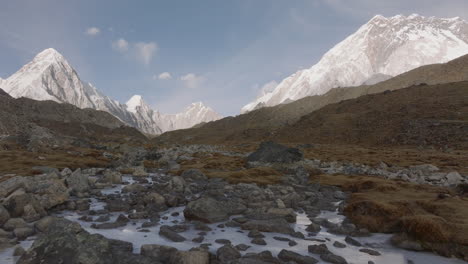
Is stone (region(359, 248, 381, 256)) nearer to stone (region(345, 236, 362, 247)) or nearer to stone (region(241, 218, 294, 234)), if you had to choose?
stone (region(345, 236, 362, 247))

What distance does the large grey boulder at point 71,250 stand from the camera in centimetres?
732

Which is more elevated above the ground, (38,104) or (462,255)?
(38,104)

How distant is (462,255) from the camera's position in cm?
927

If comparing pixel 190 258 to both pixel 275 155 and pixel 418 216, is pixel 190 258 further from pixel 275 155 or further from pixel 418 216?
pixel 275 155

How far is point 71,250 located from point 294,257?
647 cm

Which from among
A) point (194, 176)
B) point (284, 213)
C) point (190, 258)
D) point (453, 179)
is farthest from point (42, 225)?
point (453, 179)

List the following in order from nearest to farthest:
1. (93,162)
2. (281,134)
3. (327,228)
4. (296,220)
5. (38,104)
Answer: (327,228) → (296,220) → (93,162) → (281,134) → (38,104)

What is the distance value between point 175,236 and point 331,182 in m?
17.4

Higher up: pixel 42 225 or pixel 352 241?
pixel 42 225

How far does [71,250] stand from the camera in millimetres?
7461

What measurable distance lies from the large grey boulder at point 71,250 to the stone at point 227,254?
1.92m

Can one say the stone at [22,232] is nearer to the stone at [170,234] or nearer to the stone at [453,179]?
the stone at [170,234]

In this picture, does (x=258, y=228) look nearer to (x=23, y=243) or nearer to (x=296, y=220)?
(x=296, y=220)

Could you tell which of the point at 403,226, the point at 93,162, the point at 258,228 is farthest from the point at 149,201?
the point at 93,162
